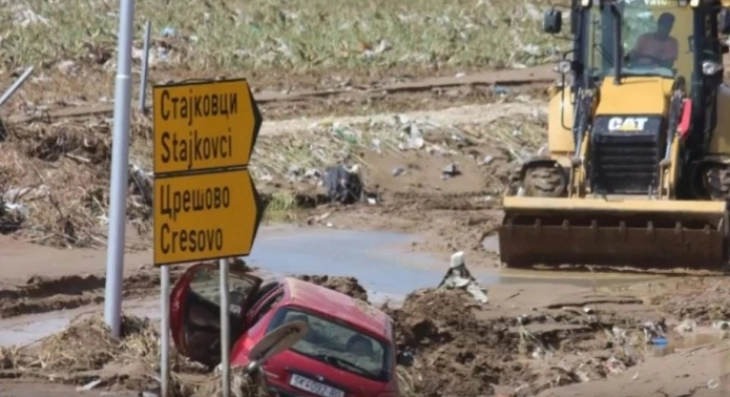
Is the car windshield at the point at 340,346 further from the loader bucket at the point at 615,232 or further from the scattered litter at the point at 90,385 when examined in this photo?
the loader bucket at the point at 615,232

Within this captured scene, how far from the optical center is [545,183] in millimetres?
18188

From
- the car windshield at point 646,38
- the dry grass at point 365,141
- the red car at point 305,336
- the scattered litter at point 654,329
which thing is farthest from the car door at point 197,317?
the dry grass at point 365,141

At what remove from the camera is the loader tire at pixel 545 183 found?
18.1 meters

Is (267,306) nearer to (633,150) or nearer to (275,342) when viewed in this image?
(275,342)

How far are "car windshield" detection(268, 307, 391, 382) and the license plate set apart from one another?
0.17 metres

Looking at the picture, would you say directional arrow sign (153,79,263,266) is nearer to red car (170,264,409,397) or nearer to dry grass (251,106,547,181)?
red car (170,264,409,397)

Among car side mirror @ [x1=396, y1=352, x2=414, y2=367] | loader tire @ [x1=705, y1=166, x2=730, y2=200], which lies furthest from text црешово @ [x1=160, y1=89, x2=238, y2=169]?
loader tire @ [x1=705, y1=166, x2=730, y2=200]

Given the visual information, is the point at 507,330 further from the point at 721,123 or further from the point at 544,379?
the point at 721,123

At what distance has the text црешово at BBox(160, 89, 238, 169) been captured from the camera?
10398 mm

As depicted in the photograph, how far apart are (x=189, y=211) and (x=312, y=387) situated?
5.12ft

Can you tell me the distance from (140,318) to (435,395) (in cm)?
257

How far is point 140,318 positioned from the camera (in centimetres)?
1405

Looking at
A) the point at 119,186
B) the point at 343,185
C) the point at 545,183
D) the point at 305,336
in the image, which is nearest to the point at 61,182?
the point at 343,185

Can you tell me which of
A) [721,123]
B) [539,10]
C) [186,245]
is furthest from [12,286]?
[539,10]
